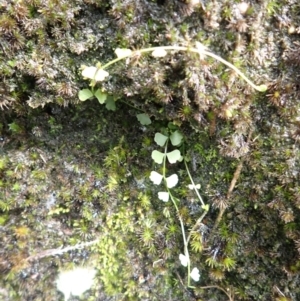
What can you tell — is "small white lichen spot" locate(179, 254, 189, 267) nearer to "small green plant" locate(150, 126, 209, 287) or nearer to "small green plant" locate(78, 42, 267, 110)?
"small green plant" locate(150, 126, 209, 287)

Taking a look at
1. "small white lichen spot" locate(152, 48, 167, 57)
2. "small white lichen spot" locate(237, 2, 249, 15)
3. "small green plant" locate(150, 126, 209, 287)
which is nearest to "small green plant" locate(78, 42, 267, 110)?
"small white lichen spot" locate(152, 48, 167, 57)

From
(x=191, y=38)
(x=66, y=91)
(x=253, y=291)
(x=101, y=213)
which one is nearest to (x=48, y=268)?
(x=101, y=213)

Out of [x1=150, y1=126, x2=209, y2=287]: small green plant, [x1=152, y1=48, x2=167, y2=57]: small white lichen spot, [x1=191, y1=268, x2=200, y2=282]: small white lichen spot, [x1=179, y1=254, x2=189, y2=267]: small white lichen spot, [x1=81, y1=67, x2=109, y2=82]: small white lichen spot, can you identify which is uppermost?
[x1=152, y1=48, x2=167, y2=57]: small white lichen spot

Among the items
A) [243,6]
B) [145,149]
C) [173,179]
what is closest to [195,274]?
[173,179]

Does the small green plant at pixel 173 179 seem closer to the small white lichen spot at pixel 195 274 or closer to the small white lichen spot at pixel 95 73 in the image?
the small white lichen spot at pixel 195 274

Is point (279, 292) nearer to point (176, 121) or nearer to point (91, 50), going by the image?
point (176, 121)

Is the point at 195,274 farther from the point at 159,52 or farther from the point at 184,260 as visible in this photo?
the point at 159,52

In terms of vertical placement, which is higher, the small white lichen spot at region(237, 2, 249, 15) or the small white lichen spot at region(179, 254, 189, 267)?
the small white lichen spot at region(237, 2, 249, 15)
